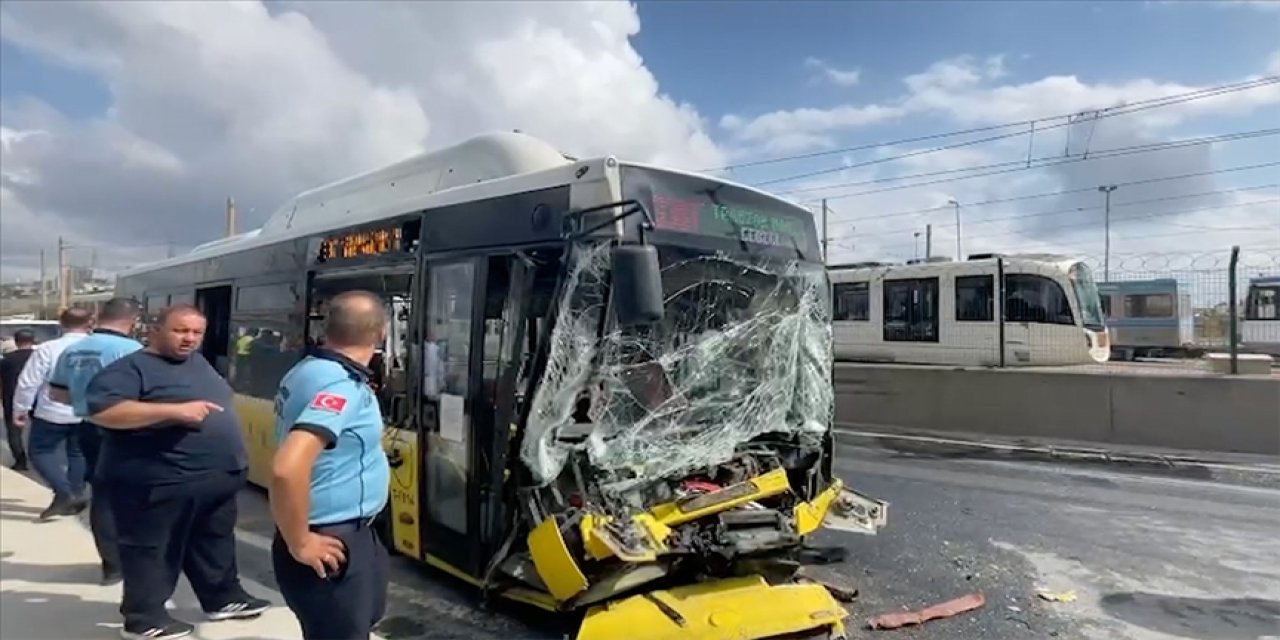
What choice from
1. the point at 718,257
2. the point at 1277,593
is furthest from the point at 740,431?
the point at 1277,593

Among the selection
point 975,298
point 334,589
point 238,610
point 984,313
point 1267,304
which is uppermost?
point 1267,304

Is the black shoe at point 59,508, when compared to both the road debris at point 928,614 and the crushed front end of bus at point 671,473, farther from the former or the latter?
the road debris at point 928,614

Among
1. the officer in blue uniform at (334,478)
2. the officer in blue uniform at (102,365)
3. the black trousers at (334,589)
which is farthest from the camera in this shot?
the officer in blue uniform at (102,365)

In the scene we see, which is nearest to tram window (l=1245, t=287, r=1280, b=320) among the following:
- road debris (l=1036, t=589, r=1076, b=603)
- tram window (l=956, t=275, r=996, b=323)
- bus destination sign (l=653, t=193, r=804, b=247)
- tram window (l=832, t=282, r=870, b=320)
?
tram window (l=956, t=275, r=996, b=323)

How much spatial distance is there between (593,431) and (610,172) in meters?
1.46

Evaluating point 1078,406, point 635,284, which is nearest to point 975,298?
point 1078,406

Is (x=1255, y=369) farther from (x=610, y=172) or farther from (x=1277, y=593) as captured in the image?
(x=610, y=172)

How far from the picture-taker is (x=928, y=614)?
5.52m

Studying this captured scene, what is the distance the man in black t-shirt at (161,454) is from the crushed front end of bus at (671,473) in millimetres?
1626

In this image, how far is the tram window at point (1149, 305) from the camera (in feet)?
99.7

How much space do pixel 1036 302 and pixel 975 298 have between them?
1.36m

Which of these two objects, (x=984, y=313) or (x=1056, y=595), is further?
(x=984, y=313)

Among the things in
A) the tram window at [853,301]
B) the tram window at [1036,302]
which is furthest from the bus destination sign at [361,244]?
the tram window at [853,301]

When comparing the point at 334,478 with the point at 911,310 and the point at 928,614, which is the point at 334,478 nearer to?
the point at 928,614
